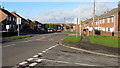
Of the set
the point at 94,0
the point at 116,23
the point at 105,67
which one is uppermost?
the point at 94,0

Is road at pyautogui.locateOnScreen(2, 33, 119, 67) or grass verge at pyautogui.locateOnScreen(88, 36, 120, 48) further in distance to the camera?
grass verge at pyautogui.locateOnScreen(88, 36, 120, 48)

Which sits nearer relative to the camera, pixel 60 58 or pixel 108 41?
pixel 60 58

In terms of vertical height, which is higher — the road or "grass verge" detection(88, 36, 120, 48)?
"grass verge" detection(88, 36, 120, 48)

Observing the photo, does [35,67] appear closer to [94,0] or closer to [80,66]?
[80,66]

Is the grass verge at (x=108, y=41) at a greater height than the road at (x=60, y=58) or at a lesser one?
greater

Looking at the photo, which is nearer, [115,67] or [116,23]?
[115,67]

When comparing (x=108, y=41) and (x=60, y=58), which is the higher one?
(x=108, y=41)

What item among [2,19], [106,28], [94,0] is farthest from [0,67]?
[2,19]

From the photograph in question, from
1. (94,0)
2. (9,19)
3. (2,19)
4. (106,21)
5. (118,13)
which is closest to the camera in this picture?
(94,0)

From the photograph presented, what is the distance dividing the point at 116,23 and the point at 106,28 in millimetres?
7048

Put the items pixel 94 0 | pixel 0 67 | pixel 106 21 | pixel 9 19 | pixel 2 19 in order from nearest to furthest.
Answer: pixel 0 67, pixel 94 0, pixel 106 21, pixel 2 19, pixel 9 19

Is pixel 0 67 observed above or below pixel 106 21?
below

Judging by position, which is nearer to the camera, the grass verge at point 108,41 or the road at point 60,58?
the road at point 60,58

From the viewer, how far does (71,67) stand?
21.9ft
